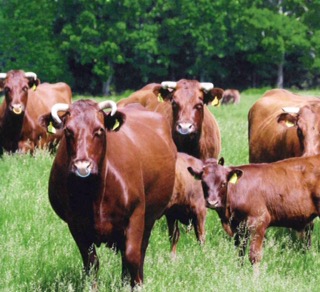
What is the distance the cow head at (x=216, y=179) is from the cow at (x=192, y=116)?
1.71 metres

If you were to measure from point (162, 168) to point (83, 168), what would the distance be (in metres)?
1.63

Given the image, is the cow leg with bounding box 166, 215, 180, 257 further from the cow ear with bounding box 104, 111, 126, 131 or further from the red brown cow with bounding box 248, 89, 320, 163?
the cow ear with bounding box 104, 111, 126, 131

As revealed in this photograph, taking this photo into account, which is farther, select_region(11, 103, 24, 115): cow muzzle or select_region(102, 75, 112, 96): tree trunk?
select_region(102, 75, 112, 96): tree trunk

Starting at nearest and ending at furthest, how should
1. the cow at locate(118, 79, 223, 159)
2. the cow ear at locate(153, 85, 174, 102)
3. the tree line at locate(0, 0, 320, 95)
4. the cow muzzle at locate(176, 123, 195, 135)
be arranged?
the cow muzzle at locate(176, 123, 195, 135), the cow at locate(118, 79, 223, 159), the cow ear at locate(153, 85, 174, 102), the tree line at locate(0, 0, 320, 95)

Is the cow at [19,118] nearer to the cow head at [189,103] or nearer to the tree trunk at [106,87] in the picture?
the cow head at [189,103]

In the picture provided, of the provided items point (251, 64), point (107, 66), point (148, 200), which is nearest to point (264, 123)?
point (148, 200)

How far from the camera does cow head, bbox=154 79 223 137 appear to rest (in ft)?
30.8

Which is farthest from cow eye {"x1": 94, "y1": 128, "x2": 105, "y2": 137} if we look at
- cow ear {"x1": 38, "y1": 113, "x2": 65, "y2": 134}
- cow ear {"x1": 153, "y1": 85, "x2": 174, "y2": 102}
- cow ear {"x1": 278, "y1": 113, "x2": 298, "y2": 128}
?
cow ear {"x1": 153, "y1": 85, "x2": 174, "y2": 102}

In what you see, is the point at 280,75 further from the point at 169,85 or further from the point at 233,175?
the point at 233,175

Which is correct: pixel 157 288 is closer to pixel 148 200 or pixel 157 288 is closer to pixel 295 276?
pixel 148 200

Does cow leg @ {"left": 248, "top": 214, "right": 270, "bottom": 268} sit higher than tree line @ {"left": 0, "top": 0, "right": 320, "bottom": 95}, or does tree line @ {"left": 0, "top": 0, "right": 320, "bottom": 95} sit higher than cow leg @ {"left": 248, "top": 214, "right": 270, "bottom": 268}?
tree line @ {"left": 0, "top": 0, "right": 320, "bottom": 95}

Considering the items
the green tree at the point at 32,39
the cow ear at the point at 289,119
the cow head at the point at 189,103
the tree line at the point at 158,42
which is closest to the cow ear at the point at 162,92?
the cow head at the point at 189,103

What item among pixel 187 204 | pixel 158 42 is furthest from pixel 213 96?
pixel 158 42

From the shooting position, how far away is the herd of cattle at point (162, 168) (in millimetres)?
5633
